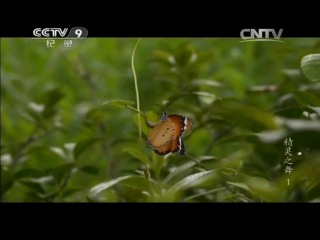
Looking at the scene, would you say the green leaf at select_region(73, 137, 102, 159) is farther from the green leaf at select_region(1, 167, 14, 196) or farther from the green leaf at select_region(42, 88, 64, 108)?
the green leaf at select_region(42, 88, 64, 108)

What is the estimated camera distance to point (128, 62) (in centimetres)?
203

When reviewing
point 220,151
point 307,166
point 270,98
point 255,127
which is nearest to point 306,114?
point 255,127

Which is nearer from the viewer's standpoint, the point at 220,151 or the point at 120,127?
the point at 220,151

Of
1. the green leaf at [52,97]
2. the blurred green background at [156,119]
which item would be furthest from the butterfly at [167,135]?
the green leaf at [52,97]

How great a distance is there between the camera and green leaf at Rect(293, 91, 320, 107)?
912 mm

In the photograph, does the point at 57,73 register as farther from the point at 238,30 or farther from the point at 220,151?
the point at 238,30

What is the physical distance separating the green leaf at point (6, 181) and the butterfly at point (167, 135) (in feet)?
1.02

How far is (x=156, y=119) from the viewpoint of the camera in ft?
3.28

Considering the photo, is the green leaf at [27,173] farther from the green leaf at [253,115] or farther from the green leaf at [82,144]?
the green leaf at [253,115]

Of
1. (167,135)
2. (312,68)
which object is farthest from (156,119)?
(312,68)

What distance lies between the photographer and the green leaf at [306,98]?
912mm

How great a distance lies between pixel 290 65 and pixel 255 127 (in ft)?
3.92

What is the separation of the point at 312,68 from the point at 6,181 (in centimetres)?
60

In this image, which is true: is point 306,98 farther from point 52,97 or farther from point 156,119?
point 52,97
